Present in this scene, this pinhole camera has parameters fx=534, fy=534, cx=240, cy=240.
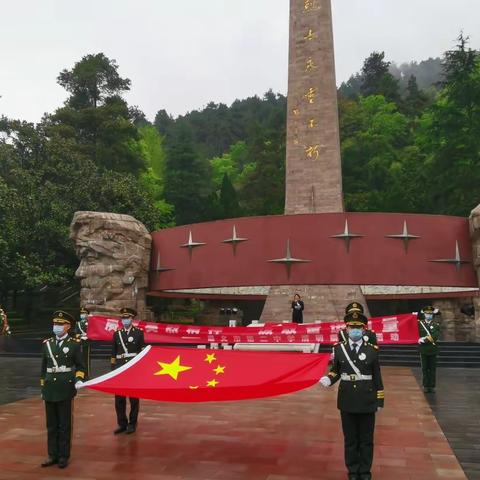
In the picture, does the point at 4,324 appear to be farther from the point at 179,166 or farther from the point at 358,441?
the point at 179,166

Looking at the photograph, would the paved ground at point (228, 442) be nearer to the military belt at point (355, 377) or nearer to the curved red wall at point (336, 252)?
the military belt at point (355, 377)

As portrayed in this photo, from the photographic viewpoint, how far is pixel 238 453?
5703 millimetres

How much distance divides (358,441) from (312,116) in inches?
686

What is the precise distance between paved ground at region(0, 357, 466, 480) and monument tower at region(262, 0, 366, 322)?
12.4 metres

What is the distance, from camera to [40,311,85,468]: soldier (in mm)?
5418

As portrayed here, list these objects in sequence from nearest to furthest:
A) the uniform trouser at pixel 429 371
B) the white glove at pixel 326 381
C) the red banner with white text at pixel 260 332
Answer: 1. the white glove at pixel 326 381
2. the uniform trouser at pixel 429 371
3. the red banner with white text at pixel 260 332

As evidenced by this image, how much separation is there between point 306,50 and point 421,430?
1747cm

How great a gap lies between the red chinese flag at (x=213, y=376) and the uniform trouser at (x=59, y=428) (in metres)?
0.33

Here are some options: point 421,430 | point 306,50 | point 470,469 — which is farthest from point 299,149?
point 470,469

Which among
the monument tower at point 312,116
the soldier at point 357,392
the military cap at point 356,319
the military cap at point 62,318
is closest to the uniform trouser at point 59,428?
the military cap at point 62,318

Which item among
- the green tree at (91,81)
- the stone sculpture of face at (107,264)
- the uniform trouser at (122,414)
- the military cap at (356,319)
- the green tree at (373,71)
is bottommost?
the uniform trouser at (122,414)

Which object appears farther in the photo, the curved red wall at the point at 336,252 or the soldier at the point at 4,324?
the curved red wall at the point at 336,252

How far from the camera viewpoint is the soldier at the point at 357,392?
4805mm

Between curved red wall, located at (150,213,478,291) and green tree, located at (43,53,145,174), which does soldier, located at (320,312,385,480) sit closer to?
curved red wall, located at (150,213,478,291)
